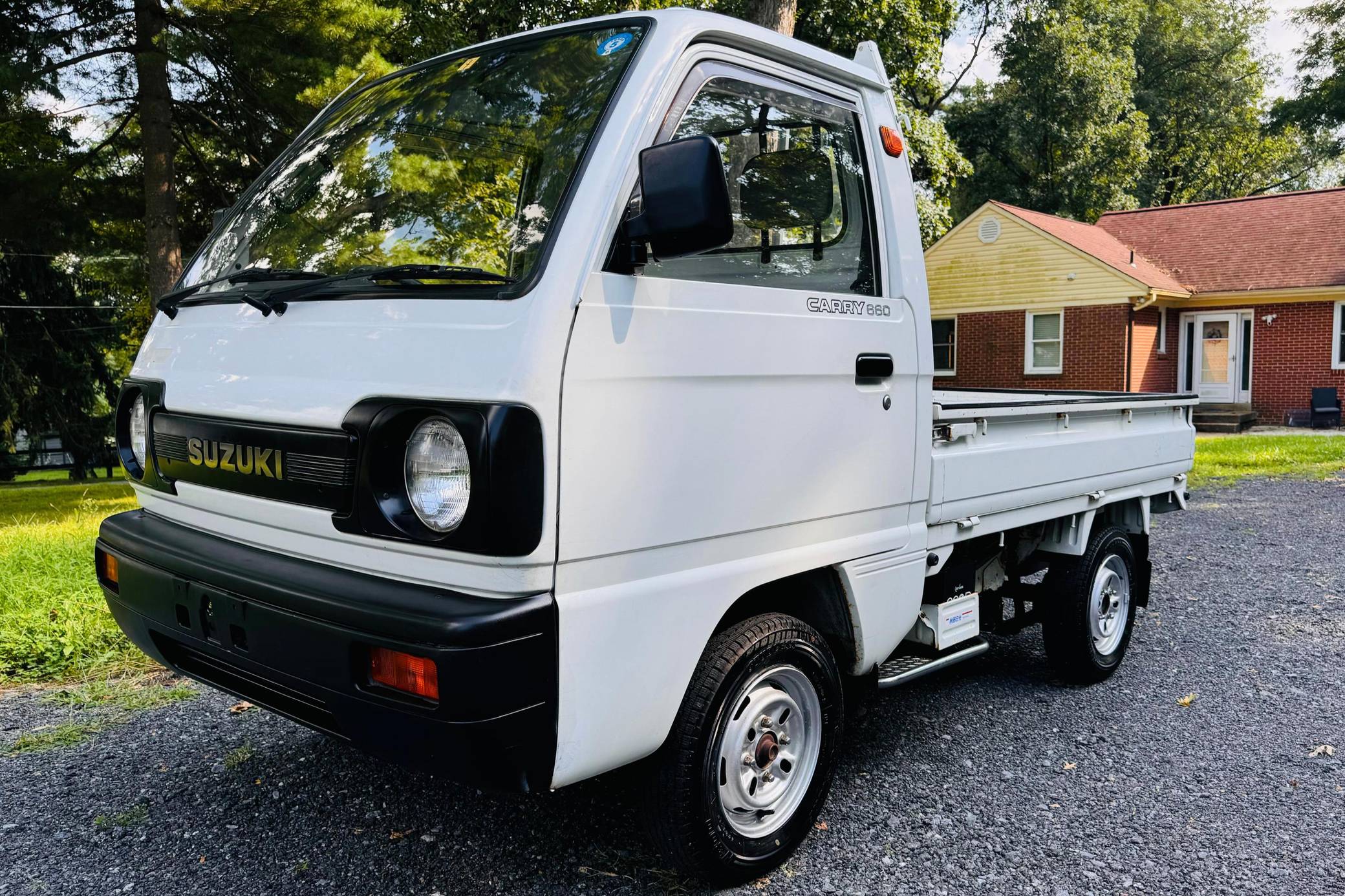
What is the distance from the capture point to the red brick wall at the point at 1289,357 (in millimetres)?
21094

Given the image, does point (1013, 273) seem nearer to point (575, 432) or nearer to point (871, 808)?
point (871, 808)

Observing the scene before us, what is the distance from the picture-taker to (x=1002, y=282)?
24.4 metres

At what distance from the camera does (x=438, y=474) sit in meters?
2.27

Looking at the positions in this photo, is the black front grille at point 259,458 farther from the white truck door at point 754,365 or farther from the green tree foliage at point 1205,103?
the green tree foliage at point 1205,103

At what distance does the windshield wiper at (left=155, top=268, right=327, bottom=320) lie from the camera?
283cm

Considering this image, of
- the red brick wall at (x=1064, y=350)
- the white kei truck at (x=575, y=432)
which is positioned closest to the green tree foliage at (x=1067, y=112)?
the red brick wall at (x=1064, y=350)

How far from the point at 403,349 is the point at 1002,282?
2402 centimetres

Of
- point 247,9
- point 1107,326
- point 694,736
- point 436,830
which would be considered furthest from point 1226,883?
point 1107,326

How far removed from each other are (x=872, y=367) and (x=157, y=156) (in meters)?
11.4

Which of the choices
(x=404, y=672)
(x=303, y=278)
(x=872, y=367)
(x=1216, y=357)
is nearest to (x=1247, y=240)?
(x=1216, y=357)

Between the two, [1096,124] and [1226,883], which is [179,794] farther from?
[1096,124]

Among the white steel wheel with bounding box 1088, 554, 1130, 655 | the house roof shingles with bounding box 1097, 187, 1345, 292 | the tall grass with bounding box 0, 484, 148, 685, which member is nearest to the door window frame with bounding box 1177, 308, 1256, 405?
the house roof shingles with bounding box 1097, 187, 1345, 292

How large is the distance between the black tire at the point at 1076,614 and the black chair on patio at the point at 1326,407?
1936cm

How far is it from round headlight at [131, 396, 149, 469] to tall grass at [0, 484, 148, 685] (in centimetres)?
206
